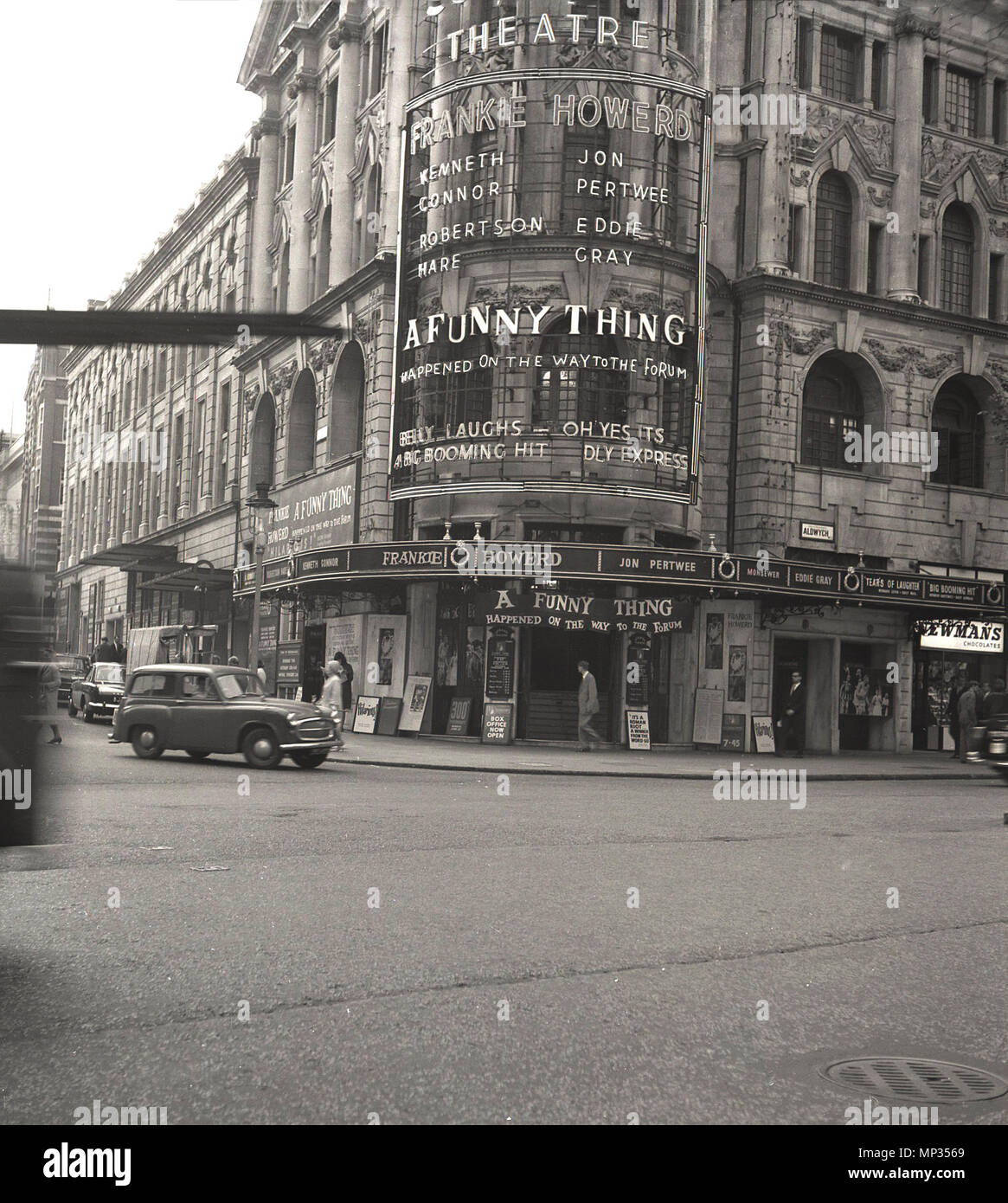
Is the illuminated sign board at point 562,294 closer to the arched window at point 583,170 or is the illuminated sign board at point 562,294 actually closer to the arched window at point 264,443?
the arched window at point 583,170

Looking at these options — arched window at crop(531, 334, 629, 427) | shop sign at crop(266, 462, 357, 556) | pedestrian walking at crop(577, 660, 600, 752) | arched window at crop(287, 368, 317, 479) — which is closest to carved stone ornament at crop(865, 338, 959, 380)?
arched window at crop(531, 334, 629, 427)

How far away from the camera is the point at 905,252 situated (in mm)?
36500

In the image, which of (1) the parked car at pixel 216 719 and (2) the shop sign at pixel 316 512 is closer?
(1) the parked car at pixel 216 719

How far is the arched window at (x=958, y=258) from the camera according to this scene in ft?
125

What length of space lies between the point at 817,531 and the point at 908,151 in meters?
10.9

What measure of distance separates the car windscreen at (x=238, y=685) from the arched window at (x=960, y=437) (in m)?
23.0

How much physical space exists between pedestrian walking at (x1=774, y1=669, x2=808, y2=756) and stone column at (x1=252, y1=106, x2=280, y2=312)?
23605 millimetres

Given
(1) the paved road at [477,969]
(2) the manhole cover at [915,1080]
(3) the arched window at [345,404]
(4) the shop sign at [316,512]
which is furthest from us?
(3) the arched window at [345,404]

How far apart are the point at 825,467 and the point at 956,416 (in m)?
5.54

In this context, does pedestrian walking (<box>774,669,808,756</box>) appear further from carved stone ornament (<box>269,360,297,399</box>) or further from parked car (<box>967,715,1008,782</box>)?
carved stone ornament (<box>269,360,297,399</box>)

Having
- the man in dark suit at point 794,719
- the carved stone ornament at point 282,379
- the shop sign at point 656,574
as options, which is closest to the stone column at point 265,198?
the carved stone ornament at point 282,379

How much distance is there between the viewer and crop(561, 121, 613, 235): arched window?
31.5m

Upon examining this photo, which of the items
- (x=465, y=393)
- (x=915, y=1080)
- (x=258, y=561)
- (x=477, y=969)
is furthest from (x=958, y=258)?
(x=915, y=1080)
